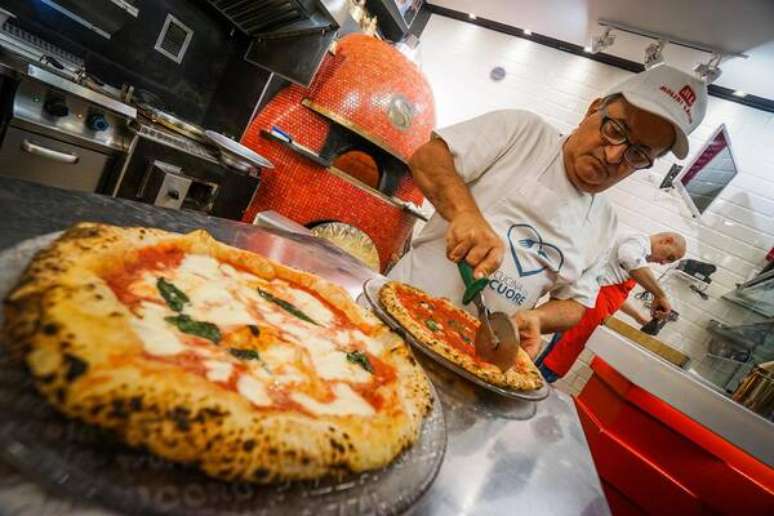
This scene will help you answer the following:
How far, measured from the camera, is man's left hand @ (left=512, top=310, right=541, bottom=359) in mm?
2055

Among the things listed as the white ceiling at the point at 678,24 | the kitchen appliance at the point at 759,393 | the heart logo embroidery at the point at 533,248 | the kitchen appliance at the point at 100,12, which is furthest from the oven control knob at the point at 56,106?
the white ceiling at the point at 678,24

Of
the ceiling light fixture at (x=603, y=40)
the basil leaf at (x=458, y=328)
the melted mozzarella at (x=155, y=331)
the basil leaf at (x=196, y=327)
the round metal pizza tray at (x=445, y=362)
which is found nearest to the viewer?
the melted mozzarella at (x=155, y=331)

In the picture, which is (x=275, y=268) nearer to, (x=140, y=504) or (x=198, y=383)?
(x=198, y=383)

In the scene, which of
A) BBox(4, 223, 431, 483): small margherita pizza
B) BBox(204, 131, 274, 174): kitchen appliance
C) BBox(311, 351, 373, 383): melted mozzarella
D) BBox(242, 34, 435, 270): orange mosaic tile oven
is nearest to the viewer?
BBox(4, 223, 431, 483): small margherita pizza

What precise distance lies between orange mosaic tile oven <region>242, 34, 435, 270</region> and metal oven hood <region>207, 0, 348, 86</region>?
0.27m

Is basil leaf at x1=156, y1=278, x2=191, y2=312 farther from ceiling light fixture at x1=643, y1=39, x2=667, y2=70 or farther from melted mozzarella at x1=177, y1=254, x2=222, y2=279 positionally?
ceiling light fixture at x1=643, y1=39, x2=667, y2=70

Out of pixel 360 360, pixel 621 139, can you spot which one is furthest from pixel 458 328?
pixel 621 139

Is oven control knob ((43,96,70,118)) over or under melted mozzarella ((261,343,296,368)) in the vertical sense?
under

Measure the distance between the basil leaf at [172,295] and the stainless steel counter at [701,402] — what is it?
2.76 meters

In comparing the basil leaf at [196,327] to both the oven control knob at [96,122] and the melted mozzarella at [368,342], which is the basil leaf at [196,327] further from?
the oven control knob at [96,122]

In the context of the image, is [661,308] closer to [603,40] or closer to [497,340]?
[603,40]

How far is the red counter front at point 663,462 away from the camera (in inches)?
91.6

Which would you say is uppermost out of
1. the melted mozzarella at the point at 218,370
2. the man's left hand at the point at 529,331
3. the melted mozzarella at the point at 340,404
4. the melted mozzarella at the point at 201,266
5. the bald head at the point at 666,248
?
the bald head at the point at 666,248

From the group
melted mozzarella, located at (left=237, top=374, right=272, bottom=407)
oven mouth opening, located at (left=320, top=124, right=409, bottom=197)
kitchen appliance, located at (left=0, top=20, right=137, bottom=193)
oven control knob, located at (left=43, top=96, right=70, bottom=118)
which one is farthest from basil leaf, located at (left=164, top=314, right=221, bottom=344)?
oven mouth opening, located at (left=320, top=124, right=409, bottom=197)
